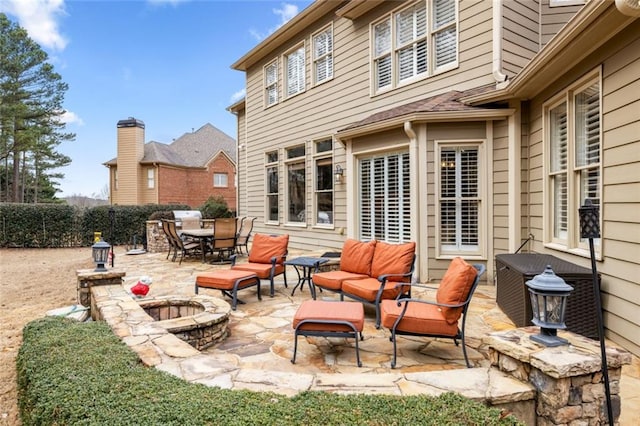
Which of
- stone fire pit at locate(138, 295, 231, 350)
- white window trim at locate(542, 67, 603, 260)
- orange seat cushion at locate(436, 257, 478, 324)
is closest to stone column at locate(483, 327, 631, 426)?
orange seat cushion at locate(436, 257, 478, 324)

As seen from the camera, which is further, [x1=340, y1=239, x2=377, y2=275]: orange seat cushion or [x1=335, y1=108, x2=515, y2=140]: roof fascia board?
[x1=335, y1=108, x2=515, y2=140]: roof fascia board

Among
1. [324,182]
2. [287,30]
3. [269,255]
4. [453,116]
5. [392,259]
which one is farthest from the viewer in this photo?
[287,30]

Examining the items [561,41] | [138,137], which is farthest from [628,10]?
[138,137]

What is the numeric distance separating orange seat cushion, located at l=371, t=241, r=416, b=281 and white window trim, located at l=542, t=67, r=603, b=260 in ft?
6.12

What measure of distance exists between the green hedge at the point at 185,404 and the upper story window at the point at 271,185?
892 cm

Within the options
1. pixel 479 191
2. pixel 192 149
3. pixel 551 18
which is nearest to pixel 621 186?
pixel 479 191

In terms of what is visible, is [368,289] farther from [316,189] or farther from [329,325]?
[316,189]

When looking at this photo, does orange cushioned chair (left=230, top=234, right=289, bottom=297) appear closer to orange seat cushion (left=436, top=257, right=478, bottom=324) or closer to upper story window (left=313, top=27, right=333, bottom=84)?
orange seat cushion (left=436, top=257, right=478, bottom=324)

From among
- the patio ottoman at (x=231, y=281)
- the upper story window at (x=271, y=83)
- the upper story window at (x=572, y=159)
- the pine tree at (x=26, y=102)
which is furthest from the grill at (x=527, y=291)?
the pine tree at (x=26, y=102)

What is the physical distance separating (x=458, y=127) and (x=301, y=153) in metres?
5.09

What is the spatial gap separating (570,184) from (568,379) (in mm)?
3202

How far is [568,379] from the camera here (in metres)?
1.99

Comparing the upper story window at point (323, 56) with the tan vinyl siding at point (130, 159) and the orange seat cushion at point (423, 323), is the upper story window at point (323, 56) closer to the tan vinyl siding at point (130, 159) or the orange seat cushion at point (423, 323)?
the orange seat cushion at point (423, 323)

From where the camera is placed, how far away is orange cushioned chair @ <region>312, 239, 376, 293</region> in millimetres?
4947
